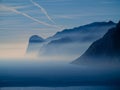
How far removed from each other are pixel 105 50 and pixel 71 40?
0.37m

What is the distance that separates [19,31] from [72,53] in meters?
0.62

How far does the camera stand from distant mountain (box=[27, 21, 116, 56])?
12.6ft

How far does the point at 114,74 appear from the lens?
3.85 meters

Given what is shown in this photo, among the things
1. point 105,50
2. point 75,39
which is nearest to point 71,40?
point 75,39

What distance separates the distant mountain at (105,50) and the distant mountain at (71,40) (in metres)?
0.05

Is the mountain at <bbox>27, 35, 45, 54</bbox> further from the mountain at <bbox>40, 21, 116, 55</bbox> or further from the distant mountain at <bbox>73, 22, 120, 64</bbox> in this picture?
the distant mountain at <bbox>73, 22, 120, 64</bbox>

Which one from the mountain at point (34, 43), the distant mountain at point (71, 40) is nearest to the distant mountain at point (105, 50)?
the distant mountain at point (71, 40)

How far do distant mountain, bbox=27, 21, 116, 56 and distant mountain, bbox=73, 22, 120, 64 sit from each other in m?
0.05

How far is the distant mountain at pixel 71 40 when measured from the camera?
383 cm

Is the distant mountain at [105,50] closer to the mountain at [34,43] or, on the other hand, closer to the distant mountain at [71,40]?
the distant mountain at [71,40]

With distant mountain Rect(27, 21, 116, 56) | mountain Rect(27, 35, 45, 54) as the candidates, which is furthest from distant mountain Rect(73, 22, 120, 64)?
mountain Rect(27, 35, 45, 54)

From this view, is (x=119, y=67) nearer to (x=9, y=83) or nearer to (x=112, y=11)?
(x=112, y=11)

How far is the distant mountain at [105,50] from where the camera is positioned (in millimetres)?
3791

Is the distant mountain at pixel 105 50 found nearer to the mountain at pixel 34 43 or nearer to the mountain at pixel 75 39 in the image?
the mountain at pixel 75 39
